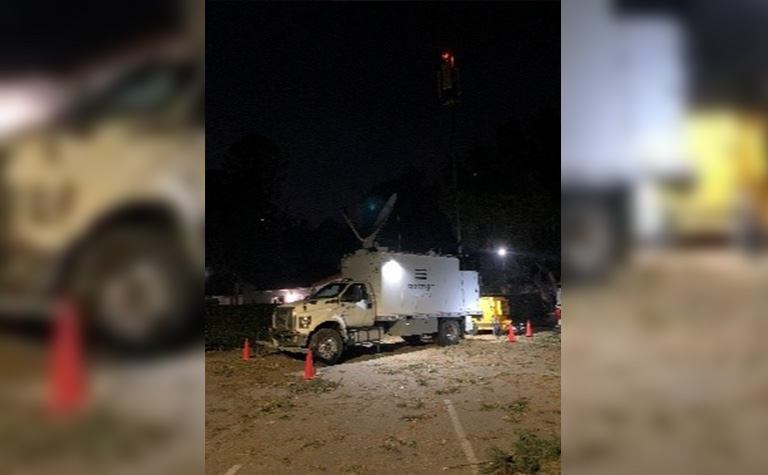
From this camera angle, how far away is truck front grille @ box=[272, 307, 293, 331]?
13.2m

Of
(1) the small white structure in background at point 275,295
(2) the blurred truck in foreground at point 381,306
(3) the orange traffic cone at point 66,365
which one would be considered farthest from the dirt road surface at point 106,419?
(1) the small white structure in background at point 275,295

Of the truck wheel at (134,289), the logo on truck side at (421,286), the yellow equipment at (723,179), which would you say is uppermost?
the yellow equipment at (723,179)

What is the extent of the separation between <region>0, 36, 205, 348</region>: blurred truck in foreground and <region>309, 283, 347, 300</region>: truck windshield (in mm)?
12436

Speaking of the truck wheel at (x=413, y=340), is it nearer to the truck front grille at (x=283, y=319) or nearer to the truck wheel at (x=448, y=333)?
the truck wheel at (x=448, y=333)

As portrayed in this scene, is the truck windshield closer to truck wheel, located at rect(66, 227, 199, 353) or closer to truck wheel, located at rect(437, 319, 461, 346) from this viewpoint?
truck wheel, located at rect(437, 319, 461, 346)

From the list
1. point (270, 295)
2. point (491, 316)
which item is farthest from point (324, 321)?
point (270, 295)

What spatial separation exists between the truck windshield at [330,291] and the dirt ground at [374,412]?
1.56 metres

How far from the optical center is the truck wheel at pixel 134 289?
1279mm

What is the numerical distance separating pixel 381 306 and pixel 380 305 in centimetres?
5

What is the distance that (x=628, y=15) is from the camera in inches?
59.4

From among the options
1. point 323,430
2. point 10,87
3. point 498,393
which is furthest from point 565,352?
point 498,393

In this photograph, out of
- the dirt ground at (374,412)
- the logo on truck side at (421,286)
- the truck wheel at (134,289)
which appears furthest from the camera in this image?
the logo on truck side at (421,286)

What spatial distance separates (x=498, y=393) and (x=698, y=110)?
8.52 metres

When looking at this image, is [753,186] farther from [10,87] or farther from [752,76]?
[10,87]
